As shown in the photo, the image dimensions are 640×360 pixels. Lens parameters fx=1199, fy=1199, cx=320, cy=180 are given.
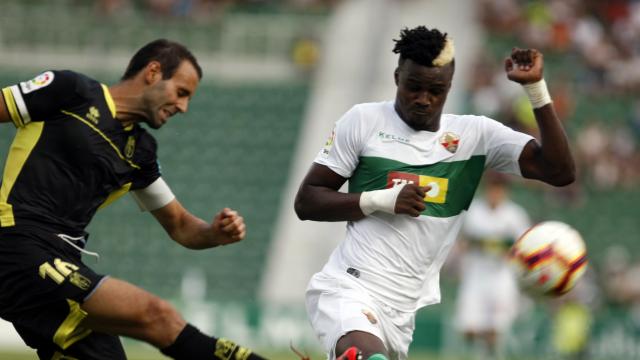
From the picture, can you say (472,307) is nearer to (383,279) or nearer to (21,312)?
(383,279)

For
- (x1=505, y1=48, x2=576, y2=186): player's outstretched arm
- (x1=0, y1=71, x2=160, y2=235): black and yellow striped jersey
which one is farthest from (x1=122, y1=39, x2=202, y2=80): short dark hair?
(x1=505, y1=48, x2=576, y2=186): player's outstretched arm

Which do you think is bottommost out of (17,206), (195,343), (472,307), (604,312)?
(604,312)

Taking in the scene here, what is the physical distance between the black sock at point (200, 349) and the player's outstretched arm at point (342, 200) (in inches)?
36.6

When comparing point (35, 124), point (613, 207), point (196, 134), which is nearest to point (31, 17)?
point (196, 134)

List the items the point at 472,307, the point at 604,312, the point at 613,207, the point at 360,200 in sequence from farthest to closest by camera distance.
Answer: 1. the point at 613,207
2. the point at 604,312
3. the point at 472,307
4. the point at 360,200

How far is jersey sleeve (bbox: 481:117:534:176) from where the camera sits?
6.84 m

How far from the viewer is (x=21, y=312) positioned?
621 centimetres

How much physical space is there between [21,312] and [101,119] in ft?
3.62

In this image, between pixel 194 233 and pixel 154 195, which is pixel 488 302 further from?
pixel 154 195

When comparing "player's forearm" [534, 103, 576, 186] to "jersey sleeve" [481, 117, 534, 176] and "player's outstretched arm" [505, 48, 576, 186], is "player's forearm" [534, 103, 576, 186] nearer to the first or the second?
"player's outstretched arm" [505, 48, 576, 186]

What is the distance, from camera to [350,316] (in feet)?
21.3

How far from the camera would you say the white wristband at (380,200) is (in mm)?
6539

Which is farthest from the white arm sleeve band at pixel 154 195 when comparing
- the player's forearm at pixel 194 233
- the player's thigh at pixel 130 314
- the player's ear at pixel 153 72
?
the player's thigh at pixel 130 314

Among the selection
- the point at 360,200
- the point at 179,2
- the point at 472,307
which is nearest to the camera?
the point at 360,200
